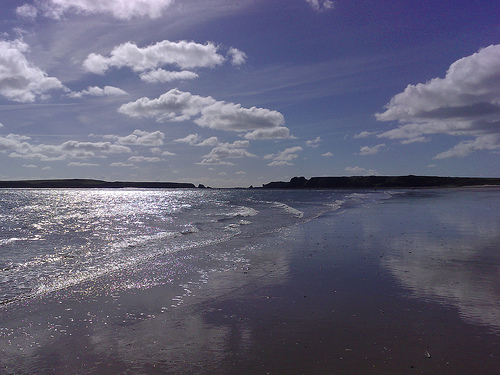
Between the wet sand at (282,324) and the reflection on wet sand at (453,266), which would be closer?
the wet sand at (282,324)

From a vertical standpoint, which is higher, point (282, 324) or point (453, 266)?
point (453, 266)

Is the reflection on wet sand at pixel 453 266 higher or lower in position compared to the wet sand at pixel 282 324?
higher

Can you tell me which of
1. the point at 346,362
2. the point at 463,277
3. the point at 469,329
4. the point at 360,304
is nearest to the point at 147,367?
the point at 346,362

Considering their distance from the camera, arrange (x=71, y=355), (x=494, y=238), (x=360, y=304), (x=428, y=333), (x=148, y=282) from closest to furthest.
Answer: (x=71, y=355), (x=428, y=333), (x=360, y=304), (x=148, y=282), (x=494, y=238)

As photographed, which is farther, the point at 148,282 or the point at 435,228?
the point at 435,228

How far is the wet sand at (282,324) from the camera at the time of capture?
19.6ft

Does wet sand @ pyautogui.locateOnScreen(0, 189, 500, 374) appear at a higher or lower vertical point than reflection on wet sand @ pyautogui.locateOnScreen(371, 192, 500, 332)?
lower

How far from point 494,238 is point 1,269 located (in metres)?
23.7

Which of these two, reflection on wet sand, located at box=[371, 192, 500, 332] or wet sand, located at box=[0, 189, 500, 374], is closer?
wet sand, located at box=[0, 189, 500, 374]

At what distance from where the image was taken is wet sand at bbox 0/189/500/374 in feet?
19.6

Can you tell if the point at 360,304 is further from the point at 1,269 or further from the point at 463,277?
the point at 1,269

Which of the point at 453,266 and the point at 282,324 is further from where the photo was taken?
the point at 453,266

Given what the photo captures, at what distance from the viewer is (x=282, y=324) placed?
7652mm

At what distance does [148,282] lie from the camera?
11.6 meters
